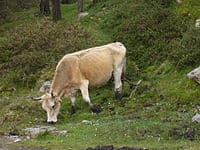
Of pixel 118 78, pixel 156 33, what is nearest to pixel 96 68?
pixel 118 78

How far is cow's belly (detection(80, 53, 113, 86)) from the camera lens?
2208cm

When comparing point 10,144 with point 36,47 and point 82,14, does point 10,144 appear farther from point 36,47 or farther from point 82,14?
point 82,14

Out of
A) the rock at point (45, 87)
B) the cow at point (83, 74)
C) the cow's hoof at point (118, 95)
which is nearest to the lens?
the cow at point (83, 74)

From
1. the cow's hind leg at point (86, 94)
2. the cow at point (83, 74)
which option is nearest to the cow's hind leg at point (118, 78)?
the cow at point (83, 74)

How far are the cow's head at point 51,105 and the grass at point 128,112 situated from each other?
0.29 metres

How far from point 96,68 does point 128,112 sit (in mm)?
2736

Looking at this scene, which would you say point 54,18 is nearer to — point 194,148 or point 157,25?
point 157,25

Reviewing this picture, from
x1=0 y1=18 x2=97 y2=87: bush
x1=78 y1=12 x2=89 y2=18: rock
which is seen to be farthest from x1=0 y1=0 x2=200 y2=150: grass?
x1=78 y1=12 x2=89 y2=18: rock

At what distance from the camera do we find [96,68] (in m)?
22.4

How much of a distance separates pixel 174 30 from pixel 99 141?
1072 centimetres

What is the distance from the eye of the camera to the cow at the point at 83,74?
2119cm

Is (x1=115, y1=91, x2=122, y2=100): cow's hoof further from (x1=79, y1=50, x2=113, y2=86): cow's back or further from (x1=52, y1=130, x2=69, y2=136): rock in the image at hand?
(x1=52, y1=130, x2=69, y2=136): rock

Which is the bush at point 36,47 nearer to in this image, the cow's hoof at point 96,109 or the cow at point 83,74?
the cow at point 83,74

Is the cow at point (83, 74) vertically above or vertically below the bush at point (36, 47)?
above
